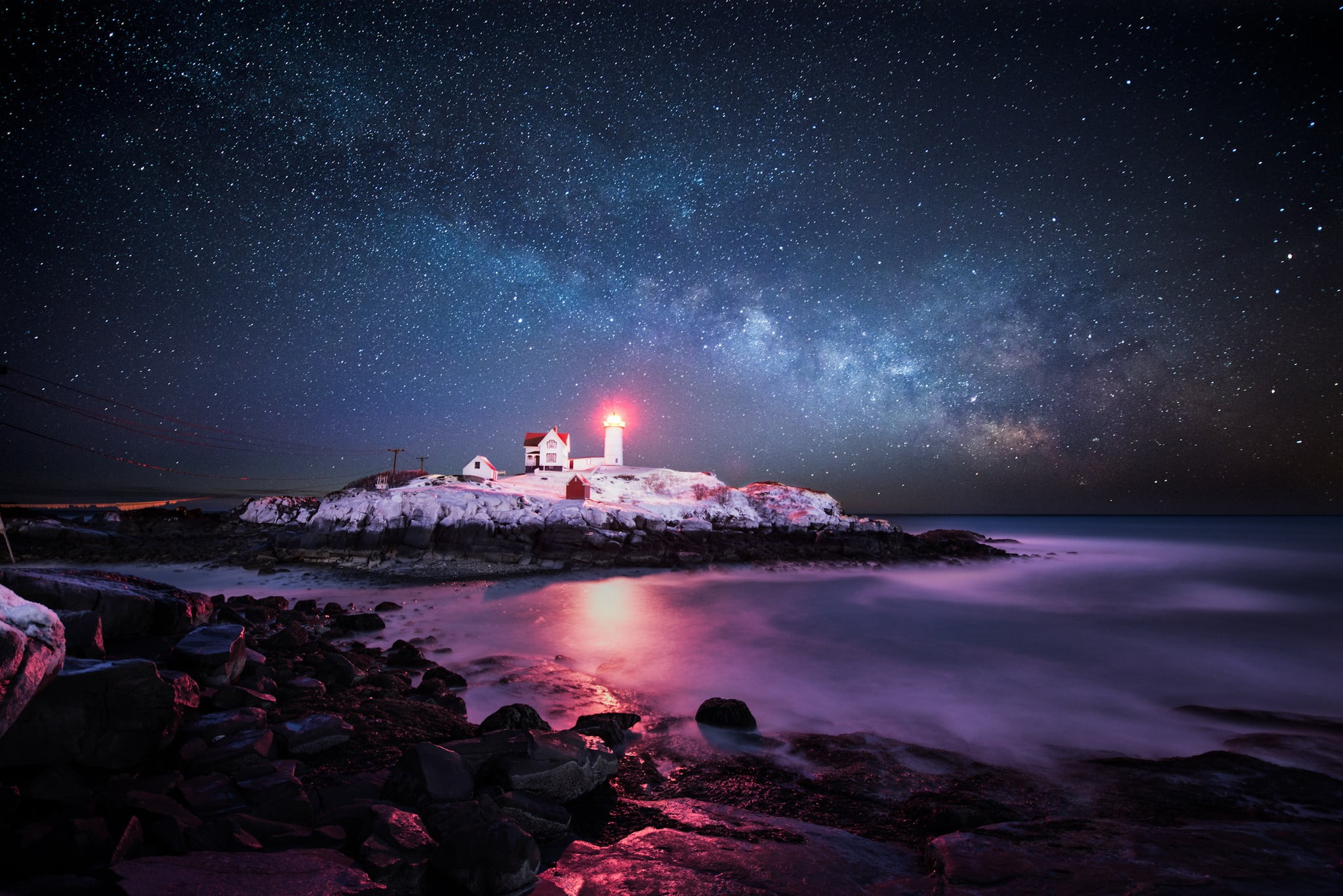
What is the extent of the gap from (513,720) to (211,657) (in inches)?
140

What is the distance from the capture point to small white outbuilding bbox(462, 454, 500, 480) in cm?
5372

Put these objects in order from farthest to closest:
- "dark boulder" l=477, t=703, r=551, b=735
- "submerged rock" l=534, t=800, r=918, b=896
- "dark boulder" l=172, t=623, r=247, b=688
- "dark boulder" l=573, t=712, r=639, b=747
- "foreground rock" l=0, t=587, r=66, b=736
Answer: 1. "dark boulder" l=573, t=712, r=639, b=747
2. "dark boulder" l=477, t=703, r=551, b=735
3. "dark boulder" l=172, t=623, r=247, b=688
4. "submerged rock" l=534, t=800, r=918, b=896
5. "foreground rock" l=0, t=587, r=66, b=736

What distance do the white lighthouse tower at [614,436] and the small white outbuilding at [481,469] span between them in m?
15.1

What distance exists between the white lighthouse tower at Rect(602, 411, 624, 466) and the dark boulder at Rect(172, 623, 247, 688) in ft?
197

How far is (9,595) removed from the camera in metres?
3.90

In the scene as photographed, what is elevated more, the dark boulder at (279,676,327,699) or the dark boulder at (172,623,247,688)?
the dark boulder at (172,623,247,688)

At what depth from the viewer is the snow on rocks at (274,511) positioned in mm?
47250

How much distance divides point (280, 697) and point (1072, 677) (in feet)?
49.2

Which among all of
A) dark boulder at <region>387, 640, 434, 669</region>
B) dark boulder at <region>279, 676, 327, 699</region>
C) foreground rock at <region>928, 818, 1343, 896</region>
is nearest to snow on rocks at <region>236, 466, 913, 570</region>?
dark boulder at <region>387, 640, 434, 669</region>

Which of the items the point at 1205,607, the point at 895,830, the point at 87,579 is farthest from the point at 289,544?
the point at 1205,607

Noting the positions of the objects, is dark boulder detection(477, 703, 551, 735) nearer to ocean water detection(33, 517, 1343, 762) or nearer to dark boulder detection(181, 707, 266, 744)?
ocean water detection(33, 517, 1343, 762)

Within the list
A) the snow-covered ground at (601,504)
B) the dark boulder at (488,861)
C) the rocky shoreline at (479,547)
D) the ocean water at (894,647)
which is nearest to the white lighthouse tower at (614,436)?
the snow-covered ground at (601,504)

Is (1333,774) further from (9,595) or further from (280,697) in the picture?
(9,595)

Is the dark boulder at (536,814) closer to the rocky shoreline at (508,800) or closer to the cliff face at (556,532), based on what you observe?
the rocky shoreline at (508,800)
